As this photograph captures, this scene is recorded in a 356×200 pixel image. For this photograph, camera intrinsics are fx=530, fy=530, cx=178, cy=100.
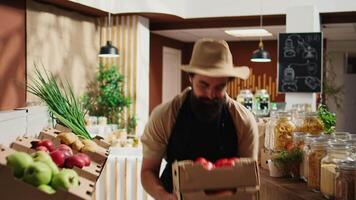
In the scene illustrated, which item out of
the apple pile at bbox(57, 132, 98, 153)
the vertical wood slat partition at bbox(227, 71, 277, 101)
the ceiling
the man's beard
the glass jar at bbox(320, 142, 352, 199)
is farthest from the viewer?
the vertical wood slat partition at bbox(227, 71, 277, 101)

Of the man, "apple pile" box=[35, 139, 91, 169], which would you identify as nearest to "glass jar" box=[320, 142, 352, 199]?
the man

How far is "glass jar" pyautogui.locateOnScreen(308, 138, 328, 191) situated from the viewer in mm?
2590

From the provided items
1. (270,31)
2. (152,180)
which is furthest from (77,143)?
(270,31)

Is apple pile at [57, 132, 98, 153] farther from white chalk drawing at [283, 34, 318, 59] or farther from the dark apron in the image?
white chalk drawing at [283, 34, 318, 59]

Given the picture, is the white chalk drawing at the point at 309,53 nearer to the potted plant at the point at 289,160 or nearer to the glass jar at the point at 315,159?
the potted plant at the point at 289,160

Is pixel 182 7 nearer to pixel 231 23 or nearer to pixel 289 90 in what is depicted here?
pixel 231 23

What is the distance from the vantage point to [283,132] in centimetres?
319

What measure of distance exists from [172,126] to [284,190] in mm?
838

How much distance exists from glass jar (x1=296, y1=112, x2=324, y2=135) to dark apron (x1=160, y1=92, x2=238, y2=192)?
3.56 ft

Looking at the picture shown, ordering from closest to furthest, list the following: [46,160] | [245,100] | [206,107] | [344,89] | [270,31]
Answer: [46,160], [206,107], [245,100], [270,31], [344,89]

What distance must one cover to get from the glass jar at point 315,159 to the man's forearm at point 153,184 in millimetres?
852

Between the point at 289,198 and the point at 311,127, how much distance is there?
2.23 feet

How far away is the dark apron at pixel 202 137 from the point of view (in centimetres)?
216

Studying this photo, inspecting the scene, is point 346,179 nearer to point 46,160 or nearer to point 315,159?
point 315,159
